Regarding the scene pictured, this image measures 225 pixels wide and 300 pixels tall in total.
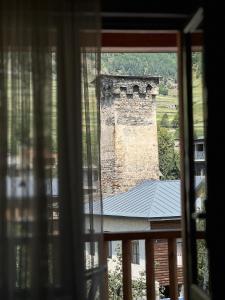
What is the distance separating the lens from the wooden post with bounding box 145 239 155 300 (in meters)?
3.64

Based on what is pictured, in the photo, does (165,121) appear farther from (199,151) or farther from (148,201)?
(199,151)

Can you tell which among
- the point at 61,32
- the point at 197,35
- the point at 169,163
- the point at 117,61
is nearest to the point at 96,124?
the point at 61,32

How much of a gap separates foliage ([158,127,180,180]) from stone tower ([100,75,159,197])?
0.16 metres

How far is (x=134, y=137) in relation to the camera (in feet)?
19.9

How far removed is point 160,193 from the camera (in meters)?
5.10

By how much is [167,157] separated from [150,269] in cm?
221

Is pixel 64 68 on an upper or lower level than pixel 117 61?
lower

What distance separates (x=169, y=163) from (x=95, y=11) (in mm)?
3163

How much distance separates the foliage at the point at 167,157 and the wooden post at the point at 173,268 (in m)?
1.89

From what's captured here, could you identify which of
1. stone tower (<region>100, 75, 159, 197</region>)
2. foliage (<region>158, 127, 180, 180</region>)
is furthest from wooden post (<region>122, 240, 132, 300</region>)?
foliage (<region>158, 127, 180, 180</region>)

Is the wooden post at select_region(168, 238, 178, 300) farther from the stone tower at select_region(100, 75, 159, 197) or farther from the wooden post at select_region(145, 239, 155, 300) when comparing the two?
the stone tower at select_region(100, 75, 159, 197)

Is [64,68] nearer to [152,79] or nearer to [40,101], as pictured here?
[40,101]

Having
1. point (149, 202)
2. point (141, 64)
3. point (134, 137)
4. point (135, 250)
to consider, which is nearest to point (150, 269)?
point (135, 250)

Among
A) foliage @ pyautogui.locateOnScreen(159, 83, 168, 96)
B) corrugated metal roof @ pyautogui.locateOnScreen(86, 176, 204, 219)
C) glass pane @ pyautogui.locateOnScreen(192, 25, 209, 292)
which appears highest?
foliage @ pyautogui.locateOnScreen(159, 83, 168, 96)
